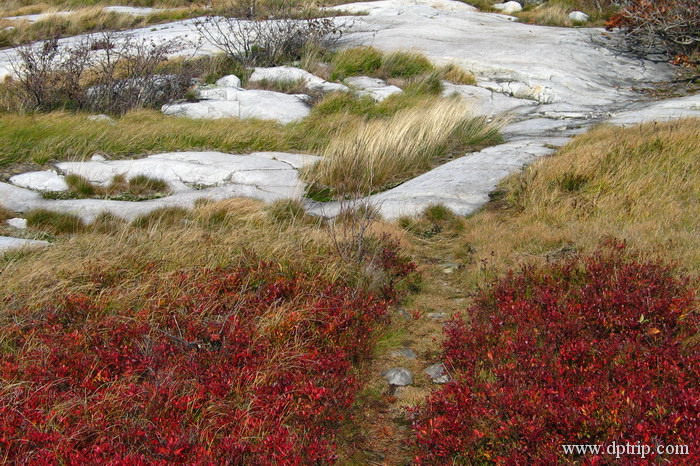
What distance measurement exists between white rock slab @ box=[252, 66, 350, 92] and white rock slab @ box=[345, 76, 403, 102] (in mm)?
374

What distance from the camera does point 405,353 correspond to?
4395 millimetres

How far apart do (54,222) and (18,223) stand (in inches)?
17.3

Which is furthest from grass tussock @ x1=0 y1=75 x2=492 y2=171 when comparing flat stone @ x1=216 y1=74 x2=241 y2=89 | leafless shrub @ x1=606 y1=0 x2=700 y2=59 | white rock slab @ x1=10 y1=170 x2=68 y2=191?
leafless shrub @ x1=606 y1=0 x2=700 y2=59

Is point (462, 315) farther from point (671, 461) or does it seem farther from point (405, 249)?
point (671, 461)

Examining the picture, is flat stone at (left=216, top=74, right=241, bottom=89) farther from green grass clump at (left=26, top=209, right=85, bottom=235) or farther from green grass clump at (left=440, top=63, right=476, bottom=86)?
green grass clump at (left=26, top=209, right=85, bottom=235)

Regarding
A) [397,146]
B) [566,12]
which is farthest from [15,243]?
[566,12]

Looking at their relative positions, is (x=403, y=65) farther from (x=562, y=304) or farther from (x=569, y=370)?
(x=569, y=370)

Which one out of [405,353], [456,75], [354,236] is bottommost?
[405,353]

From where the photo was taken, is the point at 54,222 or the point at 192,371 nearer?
the point at 192,371

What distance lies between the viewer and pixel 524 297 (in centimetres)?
459

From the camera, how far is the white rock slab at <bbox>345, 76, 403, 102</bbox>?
40.8 ft

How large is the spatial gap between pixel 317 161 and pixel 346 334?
4.84 metres

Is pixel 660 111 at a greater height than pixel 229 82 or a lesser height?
lesser

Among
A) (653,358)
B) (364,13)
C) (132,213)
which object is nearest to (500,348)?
(653,358)
